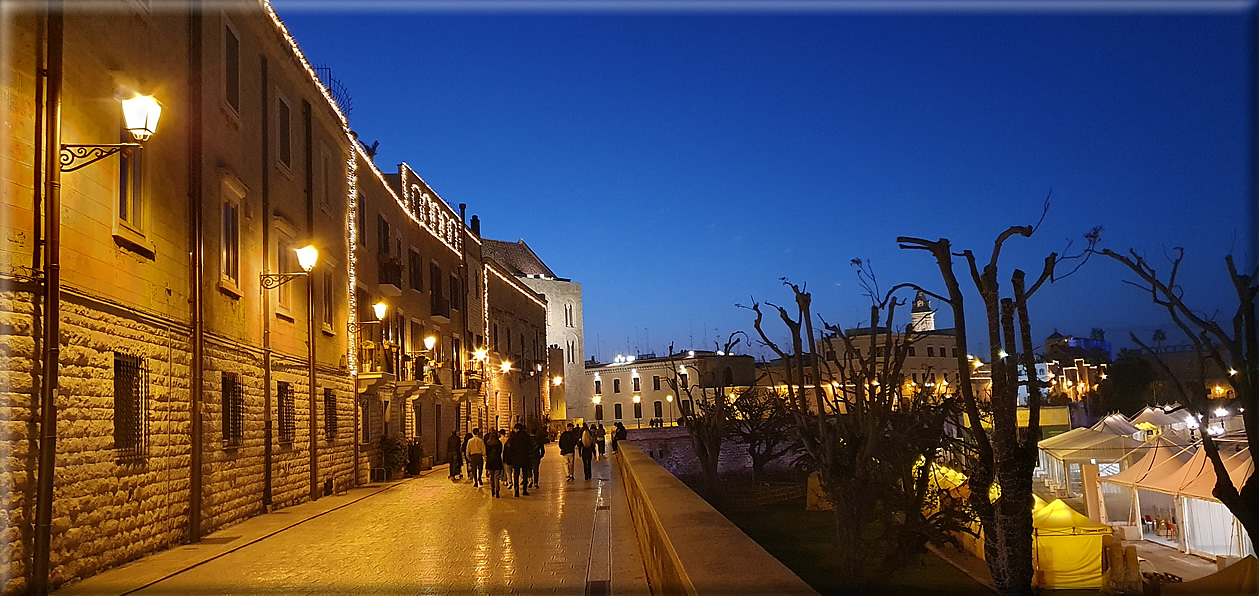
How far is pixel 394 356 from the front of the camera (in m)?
29.0

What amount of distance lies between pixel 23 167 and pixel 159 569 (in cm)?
485

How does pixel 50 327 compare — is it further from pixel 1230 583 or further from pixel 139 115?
pixel 1230 583

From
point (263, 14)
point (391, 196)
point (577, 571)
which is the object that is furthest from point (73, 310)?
point (391, 196)

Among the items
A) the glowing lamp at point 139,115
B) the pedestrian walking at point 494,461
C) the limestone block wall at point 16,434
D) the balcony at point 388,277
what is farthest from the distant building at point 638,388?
the glowing lamp at point 139,115

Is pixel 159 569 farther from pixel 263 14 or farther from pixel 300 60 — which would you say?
pixel 300 60

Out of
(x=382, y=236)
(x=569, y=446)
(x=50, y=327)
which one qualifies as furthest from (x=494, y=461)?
(x=50, y=327)

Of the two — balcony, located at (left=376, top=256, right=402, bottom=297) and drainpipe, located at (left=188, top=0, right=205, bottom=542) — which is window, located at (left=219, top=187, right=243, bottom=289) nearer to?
drainpipe, located at (left=188, top=0, right=205, bottom=542)

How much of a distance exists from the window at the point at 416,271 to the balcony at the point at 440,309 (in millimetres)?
1699

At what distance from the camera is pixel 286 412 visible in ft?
64.5

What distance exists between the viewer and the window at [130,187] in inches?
480

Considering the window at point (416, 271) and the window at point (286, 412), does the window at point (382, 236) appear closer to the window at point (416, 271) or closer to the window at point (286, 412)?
the window at point (416, 271)

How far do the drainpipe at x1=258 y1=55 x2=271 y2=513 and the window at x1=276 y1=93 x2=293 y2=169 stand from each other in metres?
0.75

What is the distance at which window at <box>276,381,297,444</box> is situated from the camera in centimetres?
1917

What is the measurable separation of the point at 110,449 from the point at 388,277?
17934 millimetres
